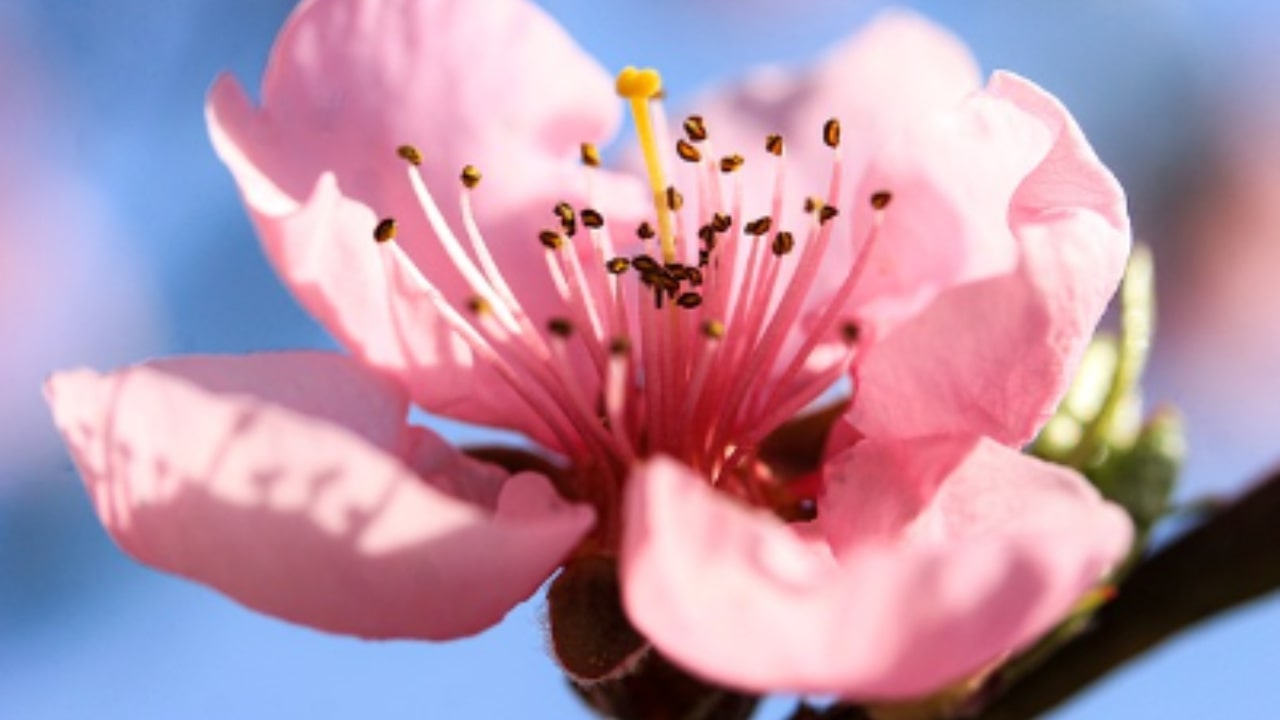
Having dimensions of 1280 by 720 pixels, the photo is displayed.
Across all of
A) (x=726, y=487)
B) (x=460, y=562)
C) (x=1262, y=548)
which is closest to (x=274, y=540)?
(x=460, y=562)

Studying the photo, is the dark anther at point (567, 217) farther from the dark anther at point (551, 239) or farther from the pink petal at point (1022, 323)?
the pink petal at point (1022, 323)

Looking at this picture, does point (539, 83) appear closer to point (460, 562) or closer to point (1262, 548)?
point (460, 562)

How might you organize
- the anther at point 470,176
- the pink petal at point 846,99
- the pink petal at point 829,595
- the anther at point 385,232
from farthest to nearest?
the pink petal at point 846,99
the anther at point 470,176
the anther at point 385,232
the pink petal at point 829,595

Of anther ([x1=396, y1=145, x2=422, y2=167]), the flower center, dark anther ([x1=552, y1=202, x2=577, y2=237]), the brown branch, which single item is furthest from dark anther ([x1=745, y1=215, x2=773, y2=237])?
the brown branch

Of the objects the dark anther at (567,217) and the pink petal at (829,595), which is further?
the dark anther at (567,217)

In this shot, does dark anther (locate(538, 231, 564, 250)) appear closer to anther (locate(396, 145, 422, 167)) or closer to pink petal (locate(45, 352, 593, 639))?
anther (locate(396, 145, 422, 167))

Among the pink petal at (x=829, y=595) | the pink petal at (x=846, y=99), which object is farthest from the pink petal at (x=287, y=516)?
the pink petal at (x=846, y=99)

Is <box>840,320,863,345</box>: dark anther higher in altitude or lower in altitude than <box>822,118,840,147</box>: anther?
lower
